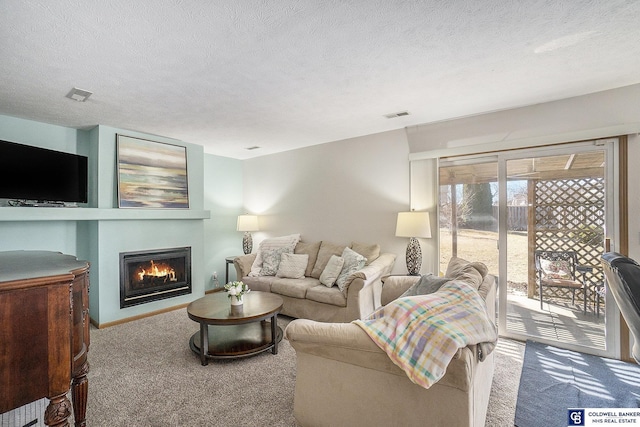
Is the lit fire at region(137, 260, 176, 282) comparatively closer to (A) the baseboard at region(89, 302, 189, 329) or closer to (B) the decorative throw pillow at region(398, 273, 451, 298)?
(A) the baseboard at region(89, 302, 189, 329)

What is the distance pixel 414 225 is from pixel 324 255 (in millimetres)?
1306

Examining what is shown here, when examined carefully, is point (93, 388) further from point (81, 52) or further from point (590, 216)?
point (590, 216)

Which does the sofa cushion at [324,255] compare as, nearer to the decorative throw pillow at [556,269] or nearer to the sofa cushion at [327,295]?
the sofa cushion at [327,295]

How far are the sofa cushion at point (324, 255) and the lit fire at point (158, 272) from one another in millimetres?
2046

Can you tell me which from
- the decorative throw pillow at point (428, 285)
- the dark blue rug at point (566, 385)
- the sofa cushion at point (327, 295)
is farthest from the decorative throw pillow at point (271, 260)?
the dark blue rug at point (566, 385)

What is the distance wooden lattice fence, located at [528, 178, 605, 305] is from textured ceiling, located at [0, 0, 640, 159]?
35.1 inches

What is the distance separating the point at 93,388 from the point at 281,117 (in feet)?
9.62

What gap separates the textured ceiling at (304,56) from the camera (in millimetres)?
1594

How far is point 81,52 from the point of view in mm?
1952

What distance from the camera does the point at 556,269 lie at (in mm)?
3041

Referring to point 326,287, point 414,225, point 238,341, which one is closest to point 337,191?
point 414,225

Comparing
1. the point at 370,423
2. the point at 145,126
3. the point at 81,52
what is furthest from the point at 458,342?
the point at 145,126

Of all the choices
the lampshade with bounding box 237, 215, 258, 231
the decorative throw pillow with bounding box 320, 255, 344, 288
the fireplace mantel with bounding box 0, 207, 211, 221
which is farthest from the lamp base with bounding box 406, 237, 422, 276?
the fireplace mantel with bounding box 0, 207, 211, 221

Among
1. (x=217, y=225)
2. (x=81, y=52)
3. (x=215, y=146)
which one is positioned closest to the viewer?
(x=81, y=52)
